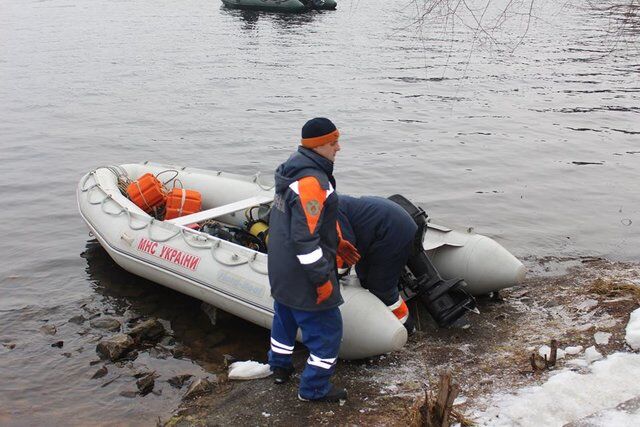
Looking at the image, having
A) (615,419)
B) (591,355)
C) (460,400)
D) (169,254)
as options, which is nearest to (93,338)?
(169,254)

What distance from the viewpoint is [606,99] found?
Answer: 54.7 feet

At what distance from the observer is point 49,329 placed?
6629 mm

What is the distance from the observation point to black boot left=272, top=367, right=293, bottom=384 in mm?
5031

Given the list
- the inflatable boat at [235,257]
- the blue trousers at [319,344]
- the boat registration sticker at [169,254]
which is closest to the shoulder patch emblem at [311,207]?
the blue trousers at [319,344]

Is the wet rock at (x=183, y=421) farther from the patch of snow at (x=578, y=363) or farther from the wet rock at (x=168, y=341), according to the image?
the patch of snow at (x=578, y=363)

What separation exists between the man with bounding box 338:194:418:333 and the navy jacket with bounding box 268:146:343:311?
673 millimetres

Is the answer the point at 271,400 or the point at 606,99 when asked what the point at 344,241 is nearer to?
the point at 271,400

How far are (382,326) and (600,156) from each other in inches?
343

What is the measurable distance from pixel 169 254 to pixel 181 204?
124 cm

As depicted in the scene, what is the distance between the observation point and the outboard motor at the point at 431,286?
564 cm

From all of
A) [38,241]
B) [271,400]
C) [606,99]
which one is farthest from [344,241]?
[606,99]

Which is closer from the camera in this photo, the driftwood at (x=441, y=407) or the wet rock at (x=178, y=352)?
the driftwood at (x=441, y=407)

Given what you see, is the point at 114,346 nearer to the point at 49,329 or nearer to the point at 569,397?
the point at 49,329

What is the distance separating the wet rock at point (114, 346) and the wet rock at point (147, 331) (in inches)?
4.9
